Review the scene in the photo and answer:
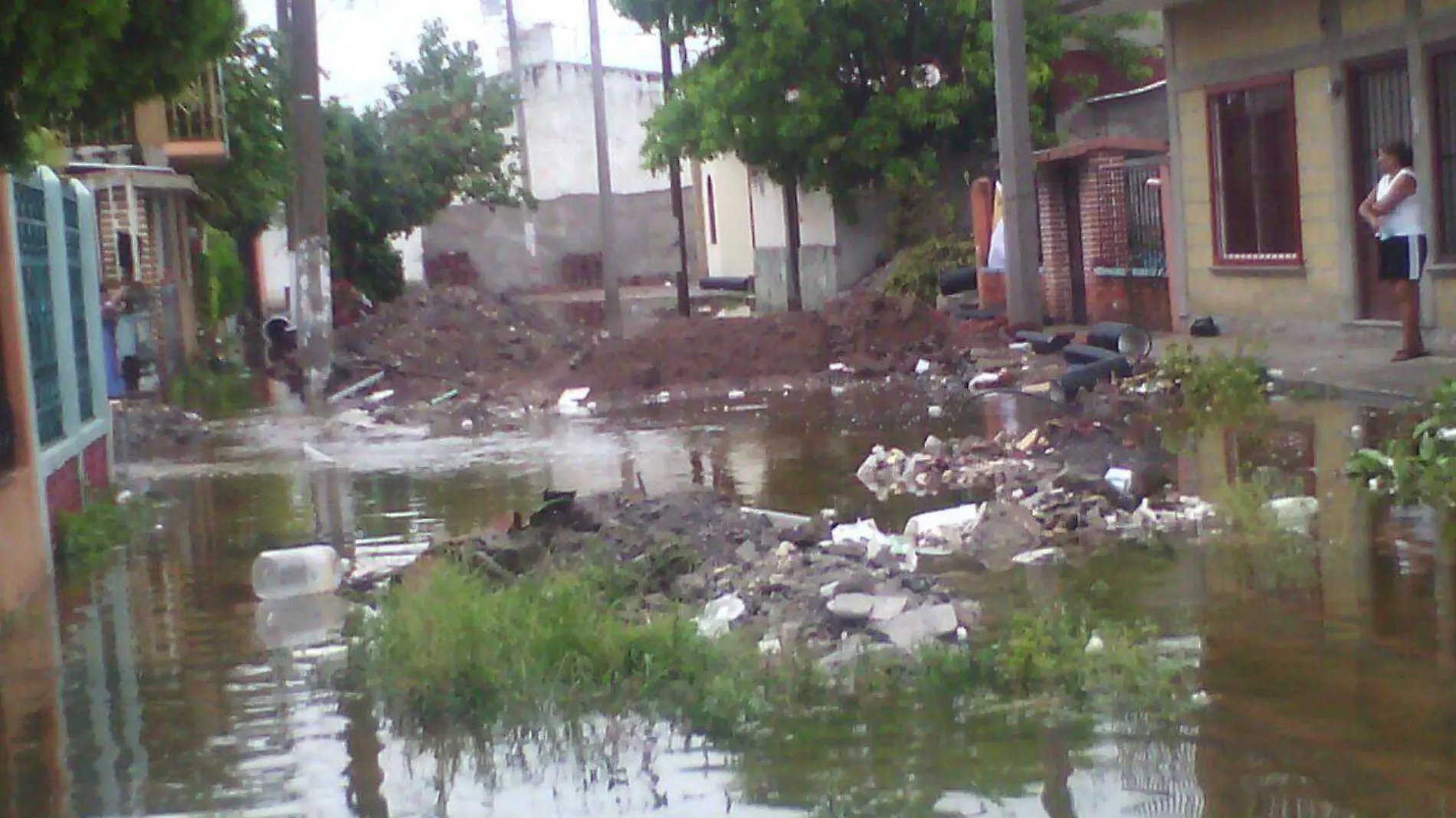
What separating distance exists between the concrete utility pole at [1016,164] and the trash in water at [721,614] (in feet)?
42.8

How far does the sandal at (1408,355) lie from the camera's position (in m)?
15.2

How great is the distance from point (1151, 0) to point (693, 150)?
14835 millimetres

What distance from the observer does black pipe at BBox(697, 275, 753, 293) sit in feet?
139

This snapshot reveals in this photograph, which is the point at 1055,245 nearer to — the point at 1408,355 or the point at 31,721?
the point at 1408,355

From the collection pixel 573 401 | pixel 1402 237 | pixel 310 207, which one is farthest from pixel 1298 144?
pixel 310 207

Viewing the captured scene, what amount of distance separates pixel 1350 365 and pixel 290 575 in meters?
10.0

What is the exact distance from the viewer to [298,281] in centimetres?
2142

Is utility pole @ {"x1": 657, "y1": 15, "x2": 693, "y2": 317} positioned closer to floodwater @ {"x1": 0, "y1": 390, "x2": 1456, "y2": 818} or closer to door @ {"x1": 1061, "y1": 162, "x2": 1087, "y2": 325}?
door @ {"x1": 1061, "y1": 162, "x2": 1087, "y2": 325}

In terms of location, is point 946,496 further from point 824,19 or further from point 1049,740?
point 824,19

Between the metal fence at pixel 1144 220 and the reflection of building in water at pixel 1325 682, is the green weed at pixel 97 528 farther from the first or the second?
the metal fence at pixel 1144 220

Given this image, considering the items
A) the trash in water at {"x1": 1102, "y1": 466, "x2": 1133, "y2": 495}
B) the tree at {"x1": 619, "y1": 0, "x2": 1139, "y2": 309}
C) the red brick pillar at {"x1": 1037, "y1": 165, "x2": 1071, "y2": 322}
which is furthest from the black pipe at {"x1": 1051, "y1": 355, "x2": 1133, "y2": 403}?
the tree at {"x1": 619, "y1": 0, "x2": 1139, "y2": 309}

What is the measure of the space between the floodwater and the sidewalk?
332cm

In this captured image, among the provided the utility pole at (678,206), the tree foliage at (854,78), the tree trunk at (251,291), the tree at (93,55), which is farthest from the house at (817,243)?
the tree at (93,55)

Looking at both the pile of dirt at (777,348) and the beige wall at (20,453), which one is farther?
the pile of dirt at (777,348)
